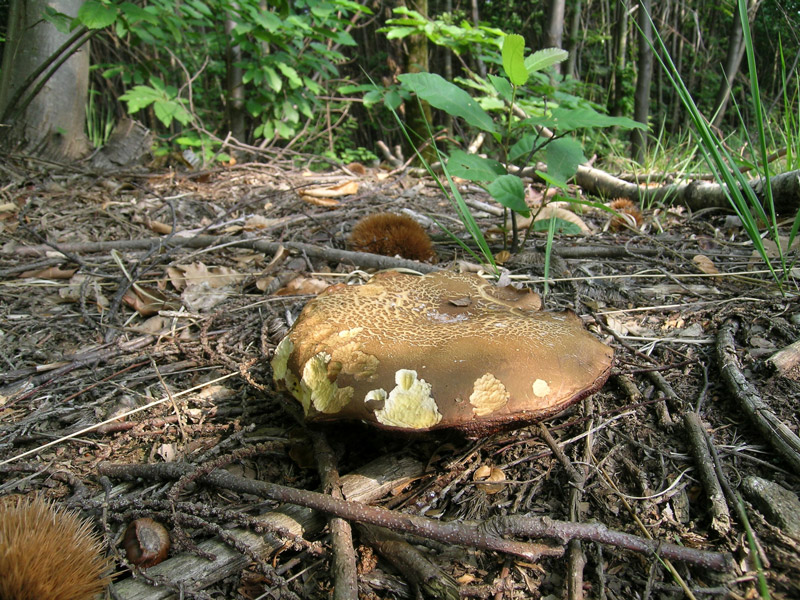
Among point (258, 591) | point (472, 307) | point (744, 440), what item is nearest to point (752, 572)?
point (744, 440)

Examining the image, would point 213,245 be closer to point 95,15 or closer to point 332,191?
point 332,191

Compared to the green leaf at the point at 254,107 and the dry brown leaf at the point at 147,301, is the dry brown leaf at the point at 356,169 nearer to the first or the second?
the green leaf at the point at 254,107

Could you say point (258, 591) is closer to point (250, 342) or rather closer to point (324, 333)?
point (324, 333)

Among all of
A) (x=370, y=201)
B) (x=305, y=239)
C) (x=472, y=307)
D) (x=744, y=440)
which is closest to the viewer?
(x=744, y=440)

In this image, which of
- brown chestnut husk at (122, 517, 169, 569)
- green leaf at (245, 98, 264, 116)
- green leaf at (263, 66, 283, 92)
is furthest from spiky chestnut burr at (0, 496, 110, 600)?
green leaf at (245, 98, 264, 116)

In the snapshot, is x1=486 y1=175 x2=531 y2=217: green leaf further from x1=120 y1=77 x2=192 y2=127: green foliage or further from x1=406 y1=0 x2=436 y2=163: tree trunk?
x1=406 y1=0 x2=436 y2=163: tree trunk

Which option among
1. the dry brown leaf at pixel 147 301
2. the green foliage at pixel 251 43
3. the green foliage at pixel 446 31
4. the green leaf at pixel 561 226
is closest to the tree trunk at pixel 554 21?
the green foliage at pixel 446 31
